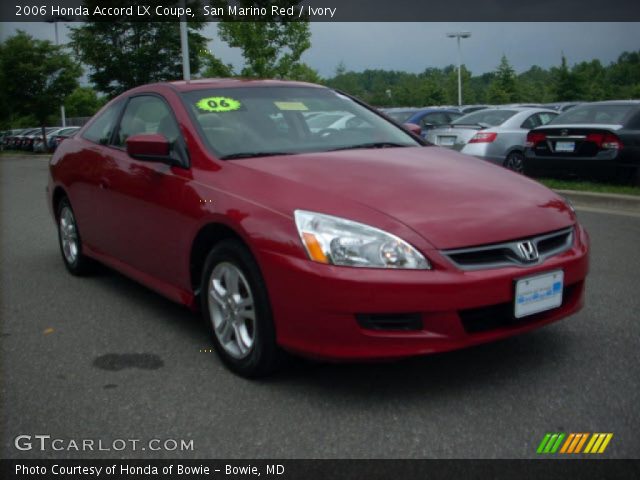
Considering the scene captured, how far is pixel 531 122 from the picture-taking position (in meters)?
12.9

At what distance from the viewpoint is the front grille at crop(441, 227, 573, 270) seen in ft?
10.3

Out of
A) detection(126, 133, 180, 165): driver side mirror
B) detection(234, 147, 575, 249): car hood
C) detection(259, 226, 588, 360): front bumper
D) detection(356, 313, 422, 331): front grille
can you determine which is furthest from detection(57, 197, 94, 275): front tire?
detection(356, 313, 422, 331): front grille

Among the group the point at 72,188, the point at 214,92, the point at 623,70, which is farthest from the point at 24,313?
the point at 623,70

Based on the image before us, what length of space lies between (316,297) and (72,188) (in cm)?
321

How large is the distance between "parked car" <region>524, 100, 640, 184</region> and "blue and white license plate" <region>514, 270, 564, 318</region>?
710 centimetres

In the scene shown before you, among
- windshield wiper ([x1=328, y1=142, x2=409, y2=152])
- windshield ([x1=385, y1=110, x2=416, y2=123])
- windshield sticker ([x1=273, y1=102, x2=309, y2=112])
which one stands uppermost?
windshield ([x1=385, y1=110, x2=416, y2=123])

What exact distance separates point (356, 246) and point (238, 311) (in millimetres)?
787

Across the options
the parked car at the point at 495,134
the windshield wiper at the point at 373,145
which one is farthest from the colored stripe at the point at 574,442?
the parked car at the point at 495,134

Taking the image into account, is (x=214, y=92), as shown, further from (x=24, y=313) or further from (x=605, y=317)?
(x=605, y=317)

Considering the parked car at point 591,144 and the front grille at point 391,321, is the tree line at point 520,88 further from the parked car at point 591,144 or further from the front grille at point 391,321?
the front grille at point 391,321

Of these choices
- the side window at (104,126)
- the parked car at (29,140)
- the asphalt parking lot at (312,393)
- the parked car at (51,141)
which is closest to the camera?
the asphalt parking lot at (312,393)

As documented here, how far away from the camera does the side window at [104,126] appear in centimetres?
531

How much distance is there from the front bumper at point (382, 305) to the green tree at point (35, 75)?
112 feet

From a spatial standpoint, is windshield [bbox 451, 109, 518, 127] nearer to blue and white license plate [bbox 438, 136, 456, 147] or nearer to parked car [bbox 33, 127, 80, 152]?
blue and white license plate [bbox 438, 136, 456, 147]
